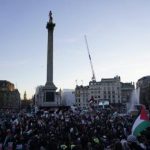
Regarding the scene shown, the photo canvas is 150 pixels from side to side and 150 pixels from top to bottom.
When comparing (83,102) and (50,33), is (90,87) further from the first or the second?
(50,33)

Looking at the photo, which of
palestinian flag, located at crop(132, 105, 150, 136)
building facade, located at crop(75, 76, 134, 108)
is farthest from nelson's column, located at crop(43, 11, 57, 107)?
building facade, located at crop(75, 76, 134, 108)

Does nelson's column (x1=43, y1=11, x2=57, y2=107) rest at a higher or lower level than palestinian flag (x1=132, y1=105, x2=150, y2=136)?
higher

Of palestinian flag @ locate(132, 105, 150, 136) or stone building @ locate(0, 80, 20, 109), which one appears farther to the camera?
stone building @ locate(0, 80, 20, 109)

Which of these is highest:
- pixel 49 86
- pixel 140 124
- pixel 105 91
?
pixel 105 91

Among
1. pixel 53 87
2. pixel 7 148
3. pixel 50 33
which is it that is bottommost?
pixel 7 148

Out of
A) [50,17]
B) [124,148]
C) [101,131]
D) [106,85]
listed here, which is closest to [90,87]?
[106,85]

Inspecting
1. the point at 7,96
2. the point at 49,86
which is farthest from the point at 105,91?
the point at 49,86

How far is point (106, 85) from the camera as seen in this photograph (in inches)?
6836

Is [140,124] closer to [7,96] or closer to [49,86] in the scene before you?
[49,86]

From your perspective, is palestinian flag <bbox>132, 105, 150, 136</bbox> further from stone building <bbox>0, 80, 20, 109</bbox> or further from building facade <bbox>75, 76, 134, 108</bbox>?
building facade <bbox>75, 76, 134, 108</bbox>

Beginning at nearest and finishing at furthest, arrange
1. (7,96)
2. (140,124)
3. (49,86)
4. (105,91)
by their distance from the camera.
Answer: (140,124) → (49,86) → (105,91) → (7,96)

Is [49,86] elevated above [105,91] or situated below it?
below

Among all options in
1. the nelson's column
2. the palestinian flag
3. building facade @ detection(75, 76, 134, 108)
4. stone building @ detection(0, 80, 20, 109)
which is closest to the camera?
the palestinian flag

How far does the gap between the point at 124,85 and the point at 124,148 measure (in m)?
175
